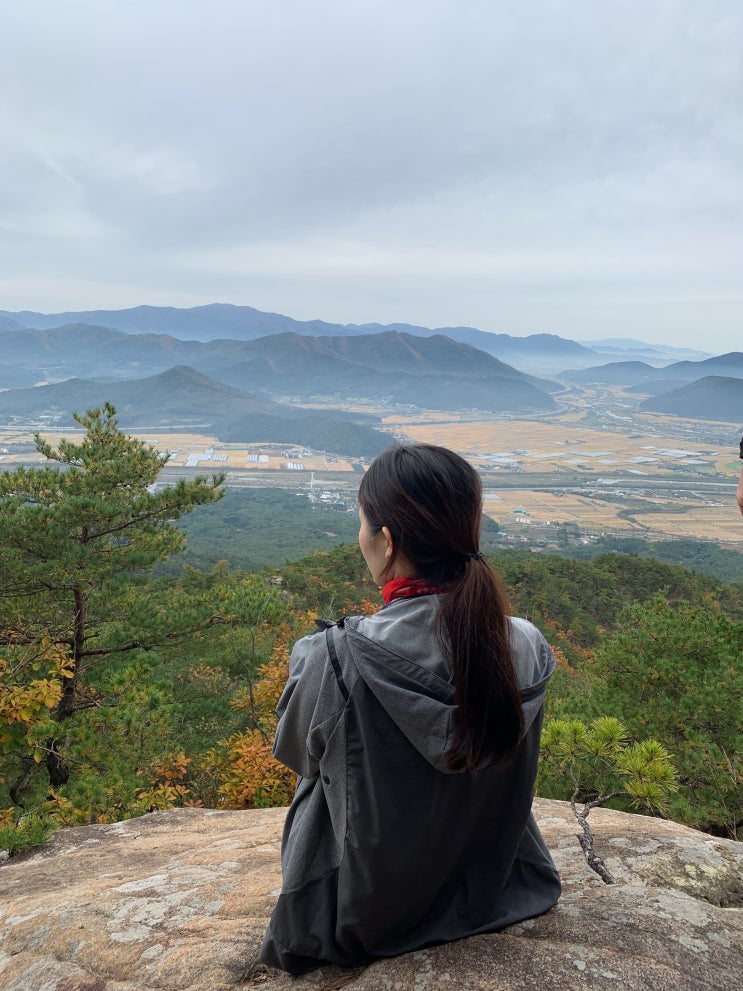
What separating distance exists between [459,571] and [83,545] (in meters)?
5.43

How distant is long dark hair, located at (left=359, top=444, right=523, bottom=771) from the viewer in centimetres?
119

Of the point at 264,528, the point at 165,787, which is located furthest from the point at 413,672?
the point at 264,528

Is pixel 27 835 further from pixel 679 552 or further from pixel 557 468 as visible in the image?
pixel 557 468

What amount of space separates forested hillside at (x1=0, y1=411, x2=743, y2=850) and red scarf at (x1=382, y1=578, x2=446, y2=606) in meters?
3.19

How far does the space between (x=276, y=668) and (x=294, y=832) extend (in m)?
4.20

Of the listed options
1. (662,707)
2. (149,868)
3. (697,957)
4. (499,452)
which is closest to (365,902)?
(697,957)

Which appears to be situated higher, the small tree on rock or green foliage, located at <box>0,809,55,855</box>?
the small tree on rock

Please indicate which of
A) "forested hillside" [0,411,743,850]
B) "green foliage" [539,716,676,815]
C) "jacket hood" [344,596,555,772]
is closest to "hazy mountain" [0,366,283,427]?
"forested hillside" [0,411,743,850]

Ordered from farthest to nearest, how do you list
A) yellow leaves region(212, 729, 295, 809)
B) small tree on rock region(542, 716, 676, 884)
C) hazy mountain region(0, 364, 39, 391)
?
1. hazy mountain region(0, 364, 39, 391)
2. yellow leaves region(212, 729, 295, 809)
3. small tree on rock region(542, 716, 676, 884)

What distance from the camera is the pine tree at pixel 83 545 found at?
217 inches

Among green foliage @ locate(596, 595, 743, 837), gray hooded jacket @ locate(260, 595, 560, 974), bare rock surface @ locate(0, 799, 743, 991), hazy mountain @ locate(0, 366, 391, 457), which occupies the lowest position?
green foliage @ locate(596, 595, 743, 837)

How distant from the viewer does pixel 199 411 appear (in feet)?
481

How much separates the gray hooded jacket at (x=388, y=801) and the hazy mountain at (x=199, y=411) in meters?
101

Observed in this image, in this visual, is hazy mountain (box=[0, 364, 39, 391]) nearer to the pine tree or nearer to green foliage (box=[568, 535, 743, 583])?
green foliage (box=[568, 535, 743, 583])
